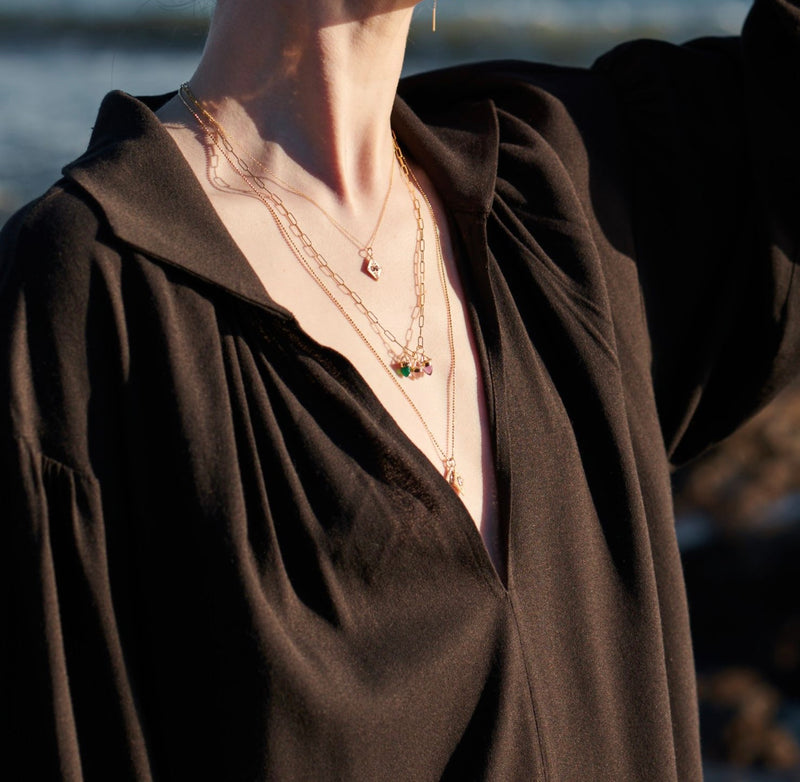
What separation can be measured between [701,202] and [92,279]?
0.67 metres

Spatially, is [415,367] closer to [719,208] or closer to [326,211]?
[326,211]

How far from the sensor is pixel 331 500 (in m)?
0.85

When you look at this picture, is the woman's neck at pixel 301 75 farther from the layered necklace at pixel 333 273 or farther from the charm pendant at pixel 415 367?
the charm pendant at pixel 415 367

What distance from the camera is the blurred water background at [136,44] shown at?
178cm

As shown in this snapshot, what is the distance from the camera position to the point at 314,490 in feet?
2.79

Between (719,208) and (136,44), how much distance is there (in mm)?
1145

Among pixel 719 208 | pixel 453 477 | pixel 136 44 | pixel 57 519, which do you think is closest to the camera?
pixel 57 519

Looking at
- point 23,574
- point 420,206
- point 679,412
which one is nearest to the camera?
point 23,574

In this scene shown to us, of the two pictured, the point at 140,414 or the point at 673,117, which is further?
the point at 673,117

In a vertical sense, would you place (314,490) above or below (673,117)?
below

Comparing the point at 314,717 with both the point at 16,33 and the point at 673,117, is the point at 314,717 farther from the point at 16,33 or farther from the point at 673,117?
the point at 16,33

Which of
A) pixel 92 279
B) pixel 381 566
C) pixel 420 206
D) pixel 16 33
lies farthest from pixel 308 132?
pixel 16 33

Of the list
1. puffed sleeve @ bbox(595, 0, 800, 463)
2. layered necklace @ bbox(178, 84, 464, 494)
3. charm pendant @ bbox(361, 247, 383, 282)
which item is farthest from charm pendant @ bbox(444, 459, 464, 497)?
puffed sleeve @ bbox(595, 0, 800, 463)

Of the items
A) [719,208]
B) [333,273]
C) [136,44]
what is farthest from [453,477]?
[136,44]
